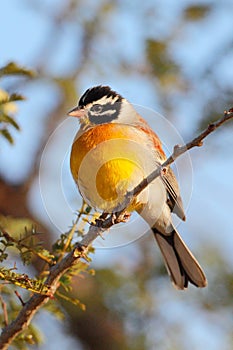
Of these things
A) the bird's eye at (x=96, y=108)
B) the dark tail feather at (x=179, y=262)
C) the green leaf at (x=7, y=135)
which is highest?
the bird's eye at (x=96, y=108)

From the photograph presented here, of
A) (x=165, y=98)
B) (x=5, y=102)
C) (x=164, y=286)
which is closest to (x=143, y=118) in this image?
(x=165, y=98)

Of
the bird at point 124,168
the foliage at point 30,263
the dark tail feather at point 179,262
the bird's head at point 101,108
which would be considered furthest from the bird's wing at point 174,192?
the foliage at point 30,263

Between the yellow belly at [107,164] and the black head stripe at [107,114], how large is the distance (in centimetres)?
9

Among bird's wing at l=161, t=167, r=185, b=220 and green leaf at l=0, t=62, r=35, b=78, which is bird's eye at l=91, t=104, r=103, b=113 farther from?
green leaf at l=0, t=62, r=35, b=78

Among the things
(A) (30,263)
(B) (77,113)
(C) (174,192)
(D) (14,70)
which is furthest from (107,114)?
(A) (30,263)

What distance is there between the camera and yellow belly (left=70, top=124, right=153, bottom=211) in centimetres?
275

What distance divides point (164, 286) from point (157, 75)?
114 cm

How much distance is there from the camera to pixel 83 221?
2346 mm

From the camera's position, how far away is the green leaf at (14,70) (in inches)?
88.9

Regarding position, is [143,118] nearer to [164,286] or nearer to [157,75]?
[157,75]

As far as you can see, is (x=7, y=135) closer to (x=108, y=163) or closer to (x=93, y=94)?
(x=108, y=163)

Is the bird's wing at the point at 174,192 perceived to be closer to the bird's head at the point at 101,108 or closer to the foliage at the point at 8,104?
the bird's head at the point at 101,108

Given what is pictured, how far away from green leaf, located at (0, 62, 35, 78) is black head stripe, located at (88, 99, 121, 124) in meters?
0.84

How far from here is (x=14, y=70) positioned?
89.6 inches
